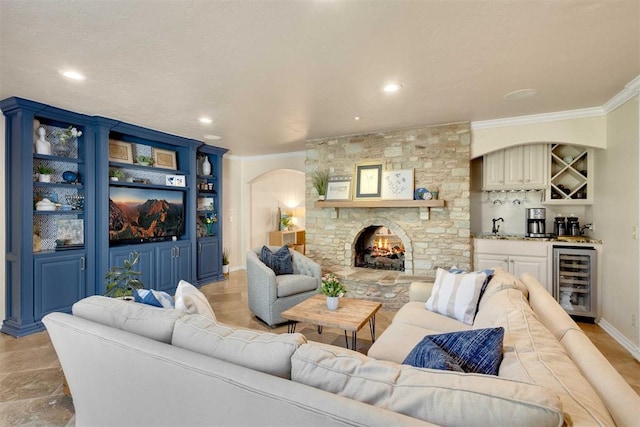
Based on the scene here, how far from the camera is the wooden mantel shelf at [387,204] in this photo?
429 cm

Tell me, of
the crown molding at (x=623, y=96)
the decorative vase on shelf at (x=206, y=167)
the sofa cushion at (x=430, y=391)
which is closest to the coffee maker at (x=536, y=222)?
the crown molding at (x=623, y=96)

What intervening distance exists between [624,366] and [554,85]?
2.58 metres

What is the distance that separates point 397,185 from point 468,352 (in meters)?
3.52

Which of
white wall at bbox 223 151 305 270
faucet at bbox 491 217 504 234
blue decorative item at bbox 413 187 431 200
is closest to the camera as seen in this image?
blue decorative item at bbox 413 187 431 200

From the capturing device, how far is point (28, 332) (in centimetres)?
339

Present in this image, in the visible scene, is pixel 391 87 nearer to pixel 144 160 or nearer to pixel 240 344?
pixel 240 344

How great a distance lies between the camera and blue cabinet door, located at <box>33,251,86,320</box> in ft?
11.5

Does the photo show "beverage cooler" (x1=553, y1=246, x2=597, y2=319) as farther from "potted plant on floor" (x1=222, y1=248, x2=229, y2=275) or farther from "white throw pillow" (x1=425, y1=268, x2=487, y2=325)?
"potted plant on floor" (x1=222, y1=248, x2=229, y2=275)

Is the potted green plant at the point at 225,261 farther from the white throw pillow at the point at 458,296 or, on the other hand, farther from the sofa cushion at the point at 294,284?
the white throw pillow at the point at 458,296

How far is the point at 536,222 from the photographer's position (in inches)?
169

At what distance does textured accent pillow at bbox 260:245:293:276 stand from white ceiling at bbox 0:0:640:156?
5.79 feet

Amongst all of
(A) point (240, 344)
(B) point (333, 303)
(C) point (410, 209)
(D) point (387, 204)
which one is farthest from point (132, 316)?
(C) point (410, 209)

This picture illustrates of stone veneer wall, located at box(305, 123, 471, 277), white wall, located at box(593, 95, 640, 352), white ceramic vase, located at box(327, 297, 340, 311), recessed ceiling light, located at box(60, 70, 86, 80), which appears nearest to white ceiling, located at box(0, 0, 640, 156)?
recessed ceiling light, located at box(60, 70, 86, 80)

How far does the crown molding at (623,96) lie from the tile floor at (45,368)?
2.46 m
